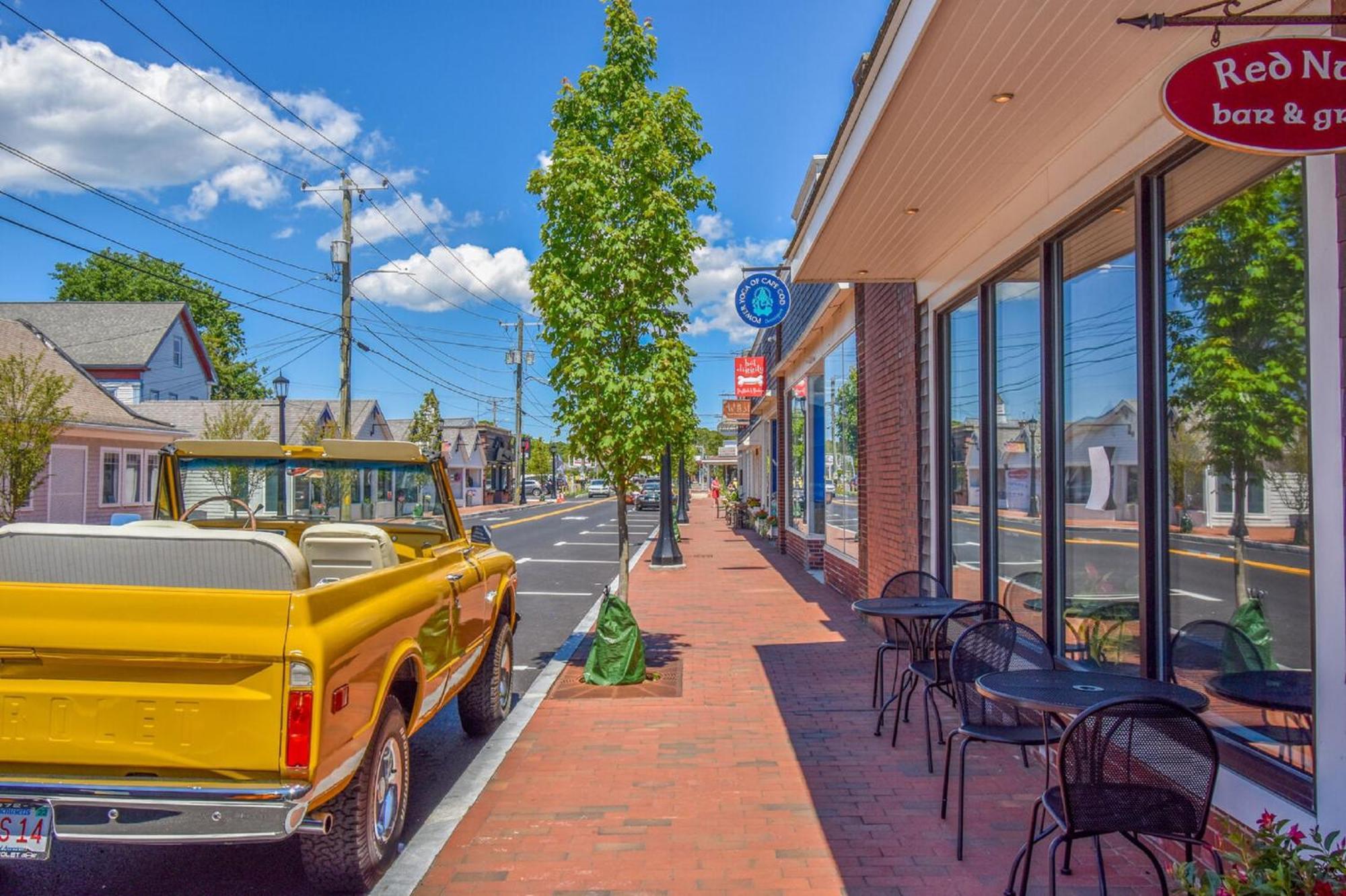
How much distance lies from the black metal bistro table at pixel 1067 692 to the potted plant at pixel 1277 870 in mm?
557

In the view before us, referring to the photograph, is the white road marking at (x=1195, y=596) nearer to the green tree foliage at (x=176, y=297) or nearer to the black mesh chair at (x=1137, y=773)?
the black mesh chair at (x=1137, y=773)

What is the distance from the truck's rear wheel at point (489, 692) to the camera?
241 inches

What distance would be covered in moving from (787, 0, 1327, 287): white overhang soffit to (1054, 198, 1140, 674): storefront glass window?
416mm

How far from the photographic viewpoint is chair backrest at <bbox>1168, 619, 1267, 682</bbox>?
12.7 ft

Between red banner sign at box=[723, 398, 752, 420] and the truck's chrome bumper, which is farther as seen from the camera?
red banner sign at box=[723, 398, 752, 420]

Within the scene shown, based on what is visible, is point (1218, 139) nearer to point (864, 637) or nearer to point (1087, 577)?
point (1087, 577)

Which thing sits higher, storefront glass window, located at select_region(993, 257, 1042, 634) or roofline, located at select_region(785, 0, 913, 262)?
roofline, located at select_region(785, 0, 913, 262)

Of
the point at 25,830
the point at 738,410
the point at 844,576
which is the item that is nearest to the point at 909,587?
the point at 25,830

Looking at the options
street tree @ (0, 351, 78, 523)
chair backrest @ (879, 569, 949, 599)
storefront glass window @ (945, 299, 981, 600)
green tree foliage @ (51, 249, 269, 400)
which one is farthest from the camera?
green tree foliage @ (51, 249, 269, 400)

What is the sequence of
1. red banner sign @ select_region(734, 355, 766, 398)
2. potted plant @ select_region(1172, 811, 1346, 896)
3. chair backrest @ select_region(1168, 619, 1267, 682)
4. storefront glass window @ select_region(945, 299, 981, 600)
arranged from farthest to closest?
1. red banner sign @ select_region(734, 355, 766, 398)
2. storefront glass window @ select_region(945, 299, 981, 600)
3. chair backrest @ select_region(1168, 619, 1267, 682)
4. potted plant @ select_region(1172, 811, 1346, 896)

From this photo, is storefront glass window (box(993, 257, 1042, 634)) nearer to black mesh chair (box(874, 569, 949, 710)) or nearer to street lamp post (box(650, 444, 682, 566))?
black mesh chair (box(874, 569, 949, 710))

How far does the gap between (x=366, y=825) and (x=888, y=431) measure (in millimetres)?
7236

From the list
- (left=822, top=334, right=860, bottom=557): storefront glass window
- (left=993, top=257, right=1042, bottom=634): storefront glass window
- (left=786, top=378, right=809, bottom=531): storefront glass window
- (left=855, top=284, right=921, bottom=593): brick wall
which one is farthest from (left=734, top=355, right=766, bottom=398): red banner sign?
(left=993, top=257, right=1042, bottom=634): storefront glass window

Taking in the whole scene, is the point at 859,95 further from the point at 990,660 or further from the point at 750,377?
the point at 750,377
